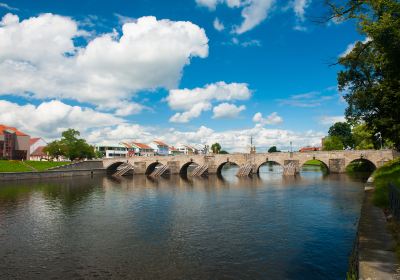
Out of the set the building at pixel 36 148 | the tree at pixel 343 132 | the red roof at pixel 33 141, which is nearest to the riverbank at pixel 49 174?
the building at pixel 36 148

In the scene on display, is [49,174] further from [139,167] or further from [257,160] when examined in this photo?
[257,160]

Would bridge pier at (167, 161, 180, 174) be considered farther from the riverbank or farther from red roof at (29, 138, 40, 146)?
red roof at (29, 138, 40, 146)

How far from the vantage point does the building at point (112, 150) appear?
161 meters

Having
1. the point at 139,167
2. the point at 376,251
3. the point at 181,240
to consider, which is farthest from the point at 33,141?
the point at 376,251

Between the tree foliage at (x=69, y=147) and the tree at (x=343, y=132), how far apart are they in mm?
98152

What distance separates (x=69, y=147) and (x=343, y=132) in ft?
352

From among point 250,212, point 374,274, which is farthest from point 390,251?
point 250,212

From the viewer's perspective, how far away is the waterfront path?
8.75m

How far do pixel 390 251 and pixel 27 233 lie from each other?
23.9 m

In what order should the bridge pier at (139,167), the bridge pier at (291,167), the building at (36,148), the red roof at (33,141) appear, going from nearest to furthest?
the bridge pier at (291,167) → the bridge pier at (139,167) → the building at (36,148) → the red roof at (33,141)

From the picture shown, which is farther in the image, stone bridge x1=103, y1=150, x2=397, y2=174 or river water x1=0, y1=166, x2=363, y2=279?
stone bridge x1=103, y1=150, x2=397, y2=174

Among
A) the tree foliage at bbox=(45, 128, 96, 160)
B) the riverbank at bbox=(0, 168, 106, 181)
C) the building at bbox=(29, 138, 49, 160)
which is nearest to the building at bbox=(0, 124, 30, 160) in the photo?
the tree foliage at bbox=(45, 128, 96, 160)

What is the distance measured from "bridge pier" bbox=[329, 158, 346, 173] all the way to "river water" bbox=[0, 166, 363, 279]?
3918cm

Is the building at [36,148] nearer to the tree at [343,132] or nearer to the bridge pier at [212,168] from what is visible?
the bridge pier at [212,168]
